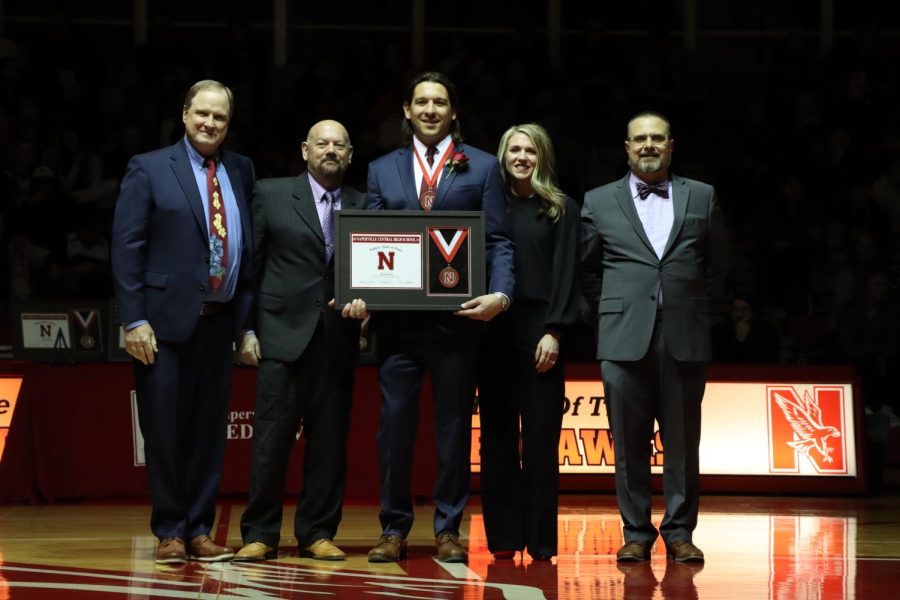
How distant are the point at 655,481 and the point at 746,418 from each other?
0.69 meters

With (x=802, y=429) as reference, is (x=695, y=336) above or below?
above

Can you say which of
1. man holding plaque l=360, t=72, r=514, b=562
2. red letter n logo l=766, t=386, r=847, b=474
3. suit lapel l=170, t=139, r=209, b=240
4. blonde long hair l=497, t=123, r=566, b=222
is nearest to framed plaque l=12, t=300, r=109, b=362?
suit lapel l=170, t=139, r=209, b=240

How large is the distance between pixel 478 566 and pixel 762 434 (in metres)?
3.43

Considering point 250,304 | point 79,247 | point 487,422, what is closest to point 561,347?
point 487,422

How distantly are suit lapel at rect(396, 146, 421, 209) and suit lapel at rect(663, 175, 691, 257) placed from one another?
3.63 ft

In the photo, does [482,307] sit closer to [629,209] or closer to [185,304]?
[629,209]

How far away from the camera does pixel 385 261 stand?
5711 mm

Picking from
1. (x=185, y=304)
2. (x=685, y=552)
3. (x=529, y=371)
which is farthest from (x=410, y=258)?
(x=685, y=552)

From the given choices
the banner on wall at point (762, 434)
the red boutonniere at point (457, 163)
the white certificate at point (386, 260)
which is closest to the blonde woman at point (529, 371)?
the red boutonniere at point (457, 163)

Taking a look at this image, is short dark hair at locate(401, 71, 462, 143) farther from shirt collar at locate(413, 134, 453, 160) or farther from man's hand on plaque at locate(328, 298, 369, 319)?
man's hand on plaque at locate(328, 298, 369, 319)

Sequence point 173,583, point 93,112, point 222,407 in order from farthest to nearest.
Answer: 1. point 93,112
2. point 222,407
3. point 173,583

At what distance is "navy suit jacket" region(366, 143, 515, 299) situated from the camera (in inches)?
229

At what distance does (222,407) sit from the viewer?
5828 millimetres

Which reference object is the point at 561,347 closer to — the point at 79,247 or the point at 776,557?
the point at 776,557
